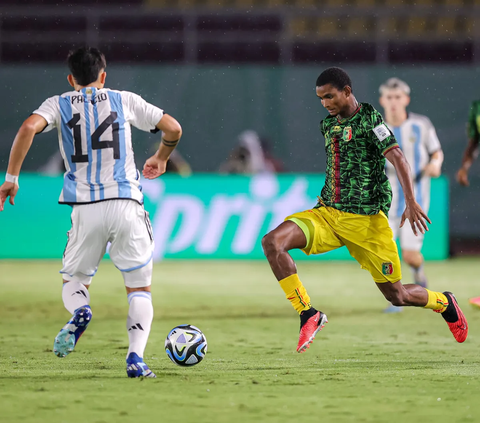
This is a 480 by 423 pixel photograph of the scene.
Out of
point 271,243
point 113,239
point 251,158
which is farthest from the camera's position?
point 251,158

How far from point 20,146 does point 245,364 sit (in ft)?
6.64

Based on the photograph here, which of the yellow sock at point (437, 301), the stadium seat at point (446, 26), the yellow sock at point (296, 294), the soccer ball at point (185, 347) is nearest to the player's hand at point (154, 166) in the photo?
the soccer ball at point (185, 347)

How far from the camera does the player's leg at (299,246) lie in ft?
18.9

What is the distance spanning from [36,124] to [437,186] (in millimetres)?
9978

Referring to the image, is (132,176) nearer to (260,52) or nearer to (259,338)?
(259,338)

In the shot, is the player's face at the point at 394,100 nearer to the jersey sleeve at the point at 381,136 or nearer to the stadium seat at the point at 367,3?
the jersey sleeve at the point at 381,136

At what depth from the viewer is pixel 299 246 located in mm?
6082

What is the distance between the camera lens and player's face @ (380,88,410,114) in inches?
371

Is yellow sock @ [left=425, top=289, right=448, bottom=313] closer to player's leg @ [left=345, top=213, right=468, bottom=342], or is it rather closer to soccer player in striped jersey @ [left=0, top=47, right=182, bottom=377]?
player's leg @ [left=345, top=213, right=468, bottom=342]

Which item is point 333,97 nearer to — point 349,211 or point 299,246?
point 349,211

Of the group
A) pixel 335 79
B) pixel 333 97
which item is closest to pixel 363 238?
pixel 333 97

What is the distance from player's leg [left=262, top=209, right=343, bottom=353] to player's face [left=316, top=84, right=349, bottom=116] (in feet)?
2.52

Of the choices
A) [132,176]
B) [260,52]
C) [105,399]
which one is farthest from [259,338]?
[260,52]

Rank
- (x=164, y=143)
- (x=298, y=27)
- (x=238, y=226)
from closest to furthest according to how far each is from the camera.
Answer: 1. (x=164, y=143)
2. (x=238, y=226)
3. (x=298, y=27)
